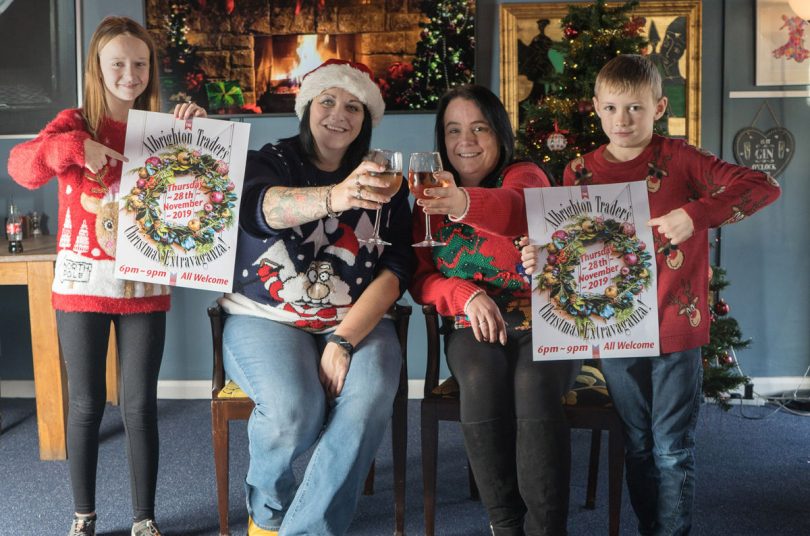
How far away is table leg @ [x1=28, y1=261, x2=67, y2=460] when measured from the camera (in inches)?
113

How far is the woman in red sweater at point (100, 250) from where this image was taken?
1.97 m

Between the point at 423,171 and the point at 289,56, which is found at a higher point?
the point at 289,56

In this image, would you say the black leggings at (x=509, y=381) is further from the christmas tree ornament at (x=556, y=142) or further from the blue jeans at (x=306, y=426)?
the christmas tree ornament at (x=556, y=142)

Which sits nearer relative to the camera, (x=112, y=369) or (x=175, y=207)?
(x=175, y=207)

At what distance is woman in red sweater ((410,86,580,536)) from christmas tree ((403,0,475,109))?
1.43 meters

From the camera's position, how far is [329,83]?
81.8 inches

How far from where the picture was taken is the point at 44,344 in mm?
2904

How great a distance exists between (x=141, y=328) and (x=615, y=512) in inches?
55.0

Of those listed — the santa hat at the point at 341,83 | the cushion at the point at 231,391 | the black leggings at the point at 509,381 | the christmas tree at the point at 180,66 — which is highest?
the christmas tree at the point at 180,66

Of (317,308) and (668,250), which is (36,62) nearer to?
(317,308)

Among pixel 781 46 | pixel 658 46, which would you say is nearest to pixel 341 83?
pixel 658 46

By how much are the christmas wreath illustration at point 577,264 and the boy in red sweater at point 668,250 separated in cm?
5

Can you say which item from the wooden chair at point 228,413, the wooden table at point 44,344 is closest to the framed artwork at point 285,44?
the wooden table at point 44,344

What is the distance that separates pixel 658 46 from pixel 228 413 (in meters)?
2.62
